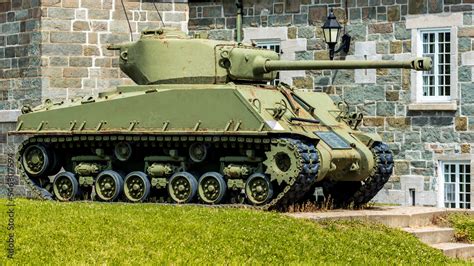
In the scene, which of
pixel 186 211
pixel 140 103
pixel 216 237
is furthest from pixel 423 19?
pixel 216 237

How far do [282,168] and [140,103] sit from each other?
2774 mm

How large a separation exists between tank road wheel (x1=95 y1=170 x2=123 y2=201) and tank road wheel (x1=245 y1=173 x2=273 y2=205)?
2.39m

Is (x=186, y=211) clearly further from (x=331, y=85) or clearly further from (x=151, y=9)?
(x=151, y=9)

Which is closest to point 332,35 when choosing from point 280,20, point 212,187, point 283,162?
point 280,20

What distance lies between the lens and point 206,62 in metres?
21.5

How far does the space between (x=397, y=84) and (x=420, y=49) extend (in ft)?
2.69

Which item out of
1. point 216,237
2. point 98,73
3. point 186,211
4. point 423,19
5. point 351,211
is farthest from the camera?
point 98,73

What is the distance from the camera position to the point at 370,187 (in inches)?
856

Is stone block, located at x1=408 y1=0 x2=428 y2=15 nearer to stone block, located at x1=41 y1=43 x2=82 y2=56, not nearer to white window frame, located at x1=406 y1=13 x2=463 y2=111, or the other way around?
white window frame, located at x1=406 y1=13 x2=463 y2=111

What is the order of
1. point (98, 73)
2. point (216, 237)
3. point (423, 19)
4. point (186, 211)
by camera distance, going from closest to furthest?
point (216, 237)
point (186, 211)
point (423, 19)
point (98, 73)

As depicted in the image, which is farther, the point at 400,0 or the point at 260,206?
the point at 400,0

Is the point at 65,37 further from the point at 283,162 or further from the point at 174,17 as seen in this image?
the point at 283,162

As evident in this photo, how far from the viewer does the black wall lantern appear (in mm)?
26547

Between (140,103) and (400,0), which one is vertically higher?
(400,0)
